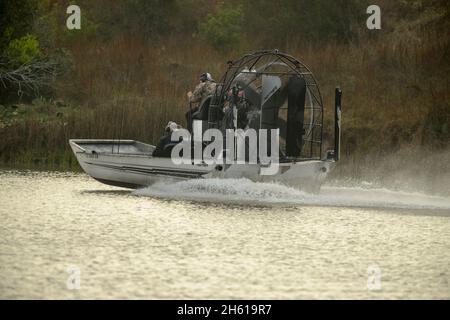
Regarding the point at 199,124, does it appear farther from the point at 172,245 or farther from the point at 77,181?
the point at 172,245

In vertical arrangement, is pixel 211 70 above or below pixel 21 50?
below

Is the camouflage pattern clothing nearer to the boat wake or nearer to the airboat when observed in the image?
the airboat

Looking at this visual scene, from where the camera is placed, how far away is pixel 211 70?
40062 mm

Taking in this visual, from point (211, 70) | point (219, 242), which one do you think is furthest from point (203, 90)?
point (211, 70)

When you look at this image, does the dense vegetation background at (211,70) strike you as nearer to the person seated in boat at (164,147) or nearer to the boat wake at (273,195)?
the boat wake at (273,195)

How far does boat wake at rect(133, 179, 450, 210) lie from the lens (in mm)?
23516

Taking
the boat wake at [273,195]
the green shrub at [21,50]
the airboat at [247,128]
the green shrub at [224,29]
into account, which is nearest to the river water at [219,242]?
the boat wake at [273,195]

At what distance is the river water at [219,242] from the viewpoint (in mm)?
15234

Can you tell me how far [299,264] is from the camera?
17.0 metres

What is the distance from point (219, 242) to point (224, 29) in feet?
94.0

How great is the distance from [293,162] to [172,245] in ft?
20.6

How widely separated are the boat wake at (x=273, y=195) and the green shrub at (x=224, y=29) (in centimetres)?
2158

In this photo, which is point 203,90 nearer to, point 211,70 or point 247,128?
point 247,128

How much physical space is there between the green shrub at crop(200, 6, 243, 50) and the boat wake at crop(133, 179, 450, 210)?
A: 2158 cm
